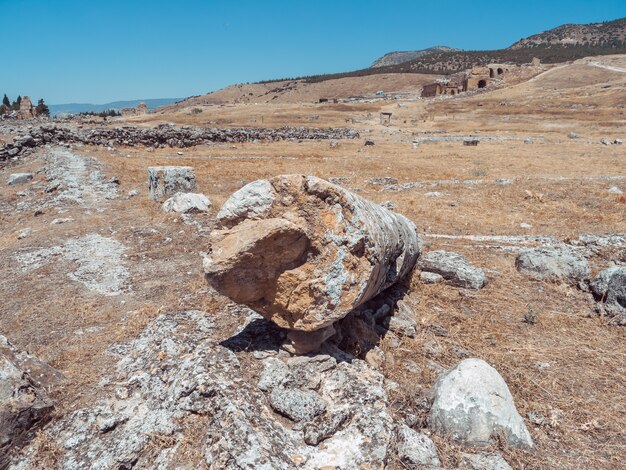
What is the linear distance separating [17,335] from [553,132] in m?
46.6

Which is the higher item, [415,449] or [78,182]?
[78,182]

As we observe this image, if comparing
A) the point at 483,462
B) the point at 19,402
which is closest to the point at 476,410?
the point at 483,462

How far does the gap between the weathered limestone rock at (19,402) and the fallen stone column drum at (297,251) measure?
242 cm

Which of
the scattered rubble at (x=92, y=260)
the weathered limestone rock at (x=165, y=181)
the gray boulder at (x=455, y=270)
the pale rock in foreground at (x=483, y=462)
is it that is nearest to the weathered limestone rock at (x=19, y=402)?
the scattered rubble at (x=92, y=260)

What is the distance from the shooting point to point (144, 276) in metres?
9.15

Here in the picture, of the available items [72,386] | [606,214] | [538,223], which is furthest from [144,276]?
[606,214]

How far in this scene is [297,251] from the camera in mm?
4898

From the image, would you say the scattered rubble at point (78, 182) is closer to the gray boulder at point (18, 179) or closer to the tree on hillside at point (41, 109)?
the gray boulder at point (18, 179)

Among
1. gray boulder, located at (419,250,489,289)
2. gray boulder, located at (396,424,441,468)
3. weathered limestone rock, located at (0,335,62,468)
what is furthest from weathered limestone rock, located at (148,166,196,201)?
gray boulder, located at (396,424,441,468)

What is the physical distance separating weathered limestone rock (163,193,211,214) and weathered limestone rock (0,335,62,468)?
809 centimetres

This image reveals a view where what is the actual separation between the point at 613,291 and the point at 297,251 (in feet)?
21.3

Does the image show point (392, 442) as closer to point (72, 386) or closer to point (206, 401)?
point (206, 401)

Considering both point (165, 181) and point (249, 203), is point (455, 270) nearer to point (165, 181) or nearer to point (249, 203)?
point (249, 203)

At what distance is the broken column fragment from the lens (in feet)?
15.6
